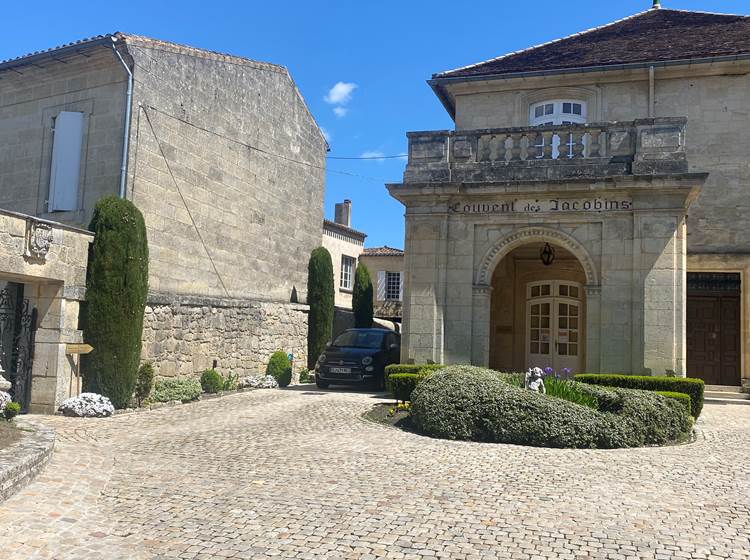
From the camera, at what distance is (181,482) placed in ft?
20.5

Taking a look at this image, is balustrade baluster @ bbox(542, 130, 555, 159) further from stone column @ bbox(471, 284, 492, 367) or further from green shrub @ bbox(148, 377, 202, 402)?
green shrub @ bbox(148, 377, 202, 402)

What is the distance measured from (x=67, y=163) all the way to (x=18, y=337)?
14.6ft

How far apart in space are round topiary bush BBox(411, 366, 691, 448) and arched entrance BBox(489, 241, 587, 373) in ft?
21.4

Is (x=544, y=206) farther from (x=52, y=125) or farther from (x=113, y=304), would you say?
(x=52, y=125)

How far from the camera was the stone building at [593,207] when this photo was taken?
39.4 feet

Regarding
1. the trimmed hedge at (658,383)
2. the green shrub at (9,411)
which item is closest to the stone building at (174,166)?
the green shrub at (9,411)

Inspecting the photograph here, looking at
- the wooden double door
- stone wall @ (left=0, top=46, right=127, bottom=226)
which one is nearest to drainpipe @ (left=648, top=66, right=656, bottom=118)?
the wooden double door

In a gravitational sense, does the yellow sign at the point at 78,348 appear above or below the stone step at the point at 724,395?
above

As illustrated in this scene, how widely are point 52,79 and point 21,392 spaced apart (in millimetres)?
7085

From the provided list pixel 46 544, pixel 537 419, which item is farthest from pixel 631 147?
pixel 46 544

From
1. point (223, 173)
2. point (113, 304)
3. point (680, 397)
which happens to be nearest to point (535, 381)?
point (680, 397)

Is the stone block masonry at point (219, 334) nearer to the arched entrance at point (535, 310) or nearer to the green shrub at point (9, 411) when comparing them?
the green shrub at point (9, 411)

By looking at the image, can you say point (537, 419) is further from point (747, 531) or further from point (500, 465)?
point (747, 531)

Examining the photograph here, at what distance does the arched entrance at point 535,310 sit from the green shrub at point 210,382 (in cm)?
652
